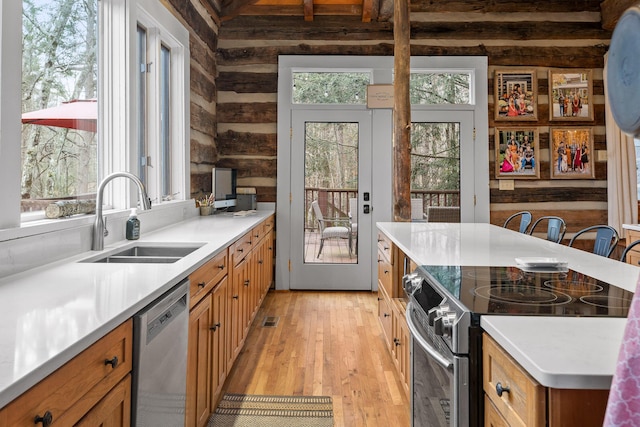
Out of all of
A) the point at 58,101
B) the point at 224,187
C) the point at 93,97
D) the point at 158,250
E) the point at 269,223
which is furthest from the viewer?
the point at 269,223

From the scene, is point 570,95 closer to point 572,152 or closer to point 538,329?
point 572,152

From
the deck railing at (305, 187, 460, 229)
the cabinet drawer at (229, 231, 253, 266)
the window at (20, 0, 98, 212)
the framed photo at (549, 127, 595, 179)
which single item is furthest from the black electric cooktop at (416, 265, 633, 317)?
the framed photo at (549, 127, 595, 179)

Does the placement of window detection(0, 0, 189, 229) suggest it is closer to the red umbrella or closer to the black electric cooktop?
the red umbrella

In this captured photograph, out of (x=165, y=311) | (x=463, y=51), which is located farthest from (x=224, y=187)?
(x=165, y=311)

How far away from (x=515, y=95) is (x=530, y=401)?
482cm

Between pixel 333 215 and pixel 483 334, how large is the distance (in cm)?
400

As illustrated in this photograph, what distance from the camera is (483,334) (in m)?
Result: 1.17

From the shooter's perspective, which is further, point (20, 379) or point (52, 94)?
point (52, 94)

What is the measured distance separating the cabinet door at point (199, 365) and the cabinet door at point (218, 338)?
0.22 feet

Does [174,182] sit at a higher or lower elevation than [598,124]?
lower

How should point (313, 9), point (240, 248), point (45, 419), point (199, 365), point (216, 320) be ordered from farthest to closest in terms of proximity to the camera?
point (313, 9)
point (240, 248)
point (216, 320)
point (199, 365)
point (45, 419)

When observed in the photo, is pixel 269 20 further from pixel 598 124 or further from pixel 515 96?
pixel 598 124

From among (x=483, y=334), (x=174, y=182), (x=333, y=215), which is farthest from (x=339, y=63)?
(x=483, y=334)

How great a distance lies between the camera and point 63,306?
1228 millimetres
